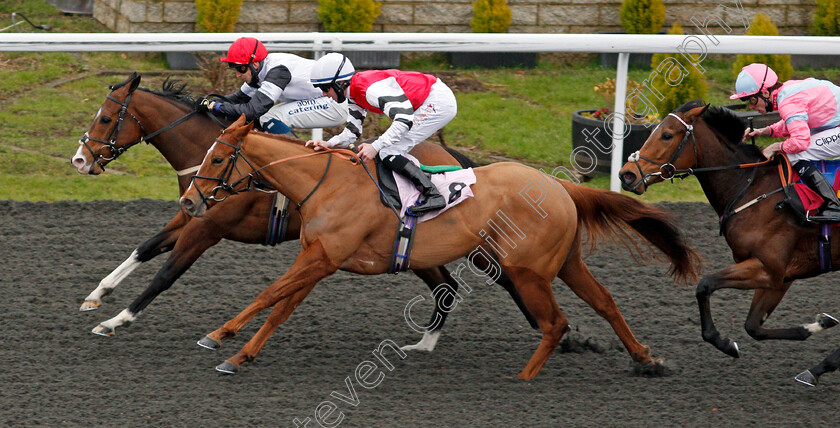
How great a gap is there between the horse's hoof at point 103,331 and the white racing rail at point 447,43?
258cm

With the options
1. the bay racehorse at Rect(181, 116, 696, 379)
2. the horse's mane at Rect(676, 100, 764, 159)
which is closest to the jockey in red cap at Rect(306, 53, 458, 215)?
the bay racehorse at Rect(181, 116, 696, 379)

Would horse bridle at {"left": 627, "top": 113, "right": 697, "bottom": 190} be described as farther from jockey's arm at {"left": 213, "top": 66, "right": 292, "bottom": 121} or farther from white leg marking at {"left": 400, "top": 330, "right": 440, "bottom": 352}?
jockey's arm at {"left": 213, "top": 66, "right": 292, "bottom": 121}

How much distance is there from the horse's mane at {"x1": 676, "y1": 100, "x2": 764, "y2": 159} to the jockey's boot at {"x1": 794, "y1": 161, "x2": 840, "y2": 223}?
0.92 ft

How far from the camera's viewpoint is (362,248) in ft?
15.5

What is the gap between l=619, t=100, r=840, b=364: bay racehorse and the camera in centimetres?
493

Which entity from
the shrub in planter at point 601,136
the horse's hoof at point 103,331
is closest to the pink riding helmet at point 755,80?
the shrub in planter at point 601,136

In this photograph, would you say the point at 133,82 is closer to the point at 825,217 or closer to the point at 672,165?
the point at 672,165

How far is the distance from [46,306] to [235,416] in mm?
2023

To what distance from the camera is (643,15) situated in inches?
417

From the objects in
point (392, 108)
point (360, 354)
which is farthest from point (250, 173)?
point (360, 354)

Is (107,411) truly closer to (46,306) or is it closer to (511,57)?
(46,306)

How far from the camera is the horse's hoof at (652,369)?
16.0ft

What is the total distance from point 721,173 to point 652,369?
3.74 ft

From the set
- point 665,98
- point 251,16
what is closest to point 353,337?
point 665,98
